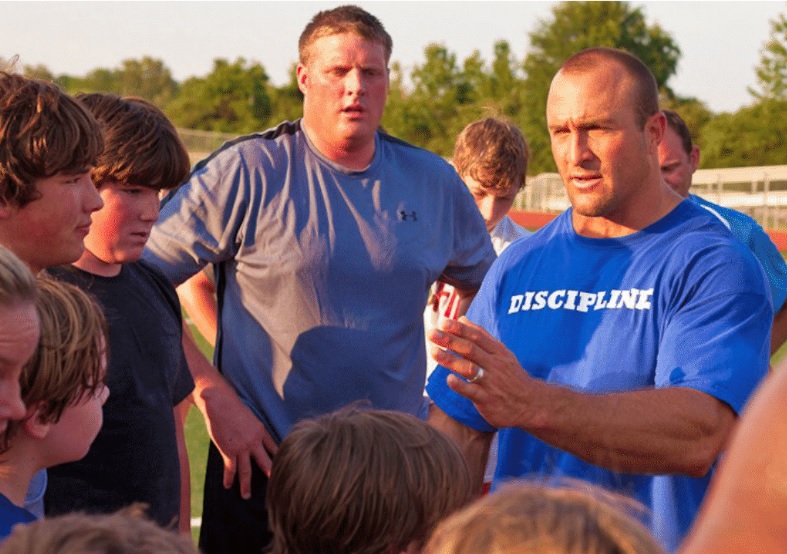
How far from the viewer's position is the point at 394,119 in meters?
58.3

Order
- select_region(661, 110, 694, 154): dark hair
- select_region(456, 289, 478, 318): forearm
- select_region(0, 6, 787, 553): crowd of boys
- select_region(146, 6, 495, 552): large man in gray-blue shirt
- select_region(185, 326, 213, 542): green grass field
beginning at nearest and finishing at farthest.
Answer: select_region(0, 6, 787, 553): crowd of boys < select_region(146, 6, 495, 552): large man in gray-blue shirt < select_region(456, 289, 478, 318): forearm < select_region(661, 110, 694, 154): dark hair < select_region(185, 326, 213, 542): green grass field

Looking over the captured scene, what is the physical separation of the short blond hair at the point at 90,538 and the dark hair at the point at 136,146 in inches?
82.1

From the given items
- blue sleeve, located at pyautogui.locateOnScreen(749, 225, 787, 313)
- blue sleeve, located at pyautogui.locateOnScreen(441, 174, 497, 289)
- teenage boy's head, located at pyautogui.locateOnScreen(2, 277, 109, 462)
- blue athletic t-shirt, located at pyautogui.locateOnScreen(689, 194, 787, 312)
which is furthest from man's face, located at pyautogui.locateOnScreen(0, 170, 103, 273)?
blue sleeve, located at pyautogui.locateOnScreen(749, 225, 787, 313)

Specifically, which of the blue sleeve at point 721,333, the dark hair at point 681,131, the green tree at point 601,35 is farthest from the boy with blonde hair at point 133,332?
the green tree at point 601,35

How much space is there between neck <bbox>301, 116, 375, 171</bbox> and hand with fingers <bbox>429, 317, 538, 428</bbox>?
1.64m

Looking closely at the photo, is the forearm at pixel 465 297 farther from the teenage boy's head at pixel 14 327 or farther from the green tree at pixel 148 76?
the green tree at pixel 148 76

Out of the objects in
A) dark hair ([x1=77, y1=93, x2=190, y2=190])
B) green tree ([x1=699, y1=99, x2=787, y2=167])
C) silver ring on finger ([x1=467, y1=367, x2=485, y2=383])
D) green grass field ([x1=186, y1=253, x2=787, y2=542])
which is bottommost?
green grass field ([x1=186, y1=253, x2=787, y2=542])

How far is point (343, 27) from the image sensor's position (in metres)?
4.45

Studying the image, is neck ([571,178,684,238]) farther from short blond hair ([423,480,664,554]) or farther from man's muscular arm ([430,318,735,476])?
short blond hair ([423,480,664,554])

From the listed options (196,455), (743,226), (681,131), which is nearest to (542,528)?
(743,226)

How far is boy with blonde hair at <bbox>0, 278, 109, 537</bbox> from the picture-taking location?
2.44m

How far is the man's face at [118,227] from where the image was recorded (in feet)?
10.9

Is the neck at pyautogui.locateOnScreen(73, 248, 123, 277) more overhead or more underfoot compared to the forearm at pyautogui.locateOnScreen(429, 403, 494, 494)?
more overhead

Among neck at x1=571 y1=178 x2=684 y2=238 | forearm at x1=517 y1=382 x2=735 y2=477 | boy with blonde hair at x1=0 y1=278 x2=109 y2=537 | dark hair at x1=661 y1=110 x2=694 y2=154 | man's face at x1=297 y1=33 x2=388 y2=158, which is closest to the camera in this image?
boy with blonde hair at x1=0 y1=278 x2=109 y2=537
